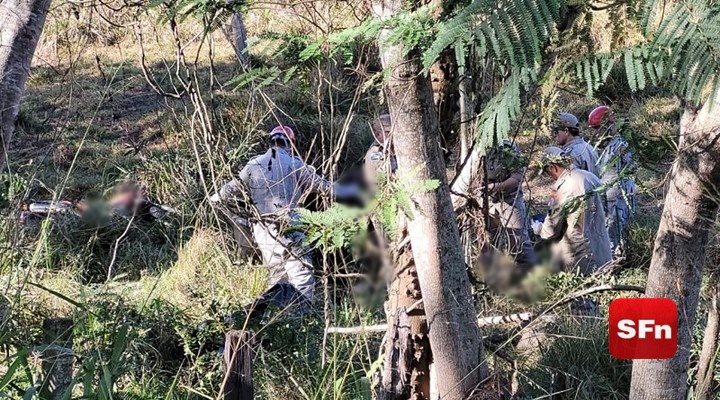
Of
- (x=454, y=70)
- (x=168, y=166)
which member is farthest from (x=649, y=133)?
(x=168, y=166)

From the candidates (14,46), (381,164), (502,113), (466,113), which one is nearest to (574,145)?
(466,113)

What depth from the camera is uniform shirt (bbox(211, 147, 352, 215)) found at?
3.23m

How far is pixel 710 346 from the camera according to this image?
2.85 m

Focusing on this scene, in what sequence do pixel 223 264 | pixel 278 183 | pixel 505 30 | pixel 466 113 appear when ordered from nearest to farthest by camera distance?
pixel 505 30 < pixel 466 113 < pixel 278 183 < pixel 223 264

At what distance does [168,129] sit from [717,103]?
7.99 m

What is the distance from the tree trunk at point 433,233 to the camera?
2467mm

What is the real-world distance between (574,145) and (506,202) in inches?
49.9

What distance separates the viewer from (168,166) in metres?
7.49

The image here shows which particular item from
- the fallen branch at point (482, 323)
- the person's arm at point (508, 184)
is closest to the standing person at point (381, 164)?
the fallen branch at point (482, 323)

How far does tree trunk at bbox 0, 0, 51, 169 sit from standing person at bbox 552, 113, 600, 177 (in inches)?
130

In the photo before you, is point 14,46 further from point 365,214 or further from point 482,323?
point 482,323

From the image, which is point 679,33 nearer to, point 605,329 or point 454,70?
point 454,70

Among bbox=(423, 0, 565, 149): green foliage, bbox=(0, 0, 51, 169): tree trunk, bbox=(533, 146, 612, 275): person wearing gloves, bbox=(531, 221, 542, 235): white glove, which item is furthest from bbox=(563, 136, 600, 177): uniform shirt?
bbox=(423, 0, 565, 149): green foliage

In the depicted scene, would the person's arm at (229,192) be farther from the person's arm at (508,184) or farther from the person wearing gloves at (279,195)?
the person's arm at (508,184)
